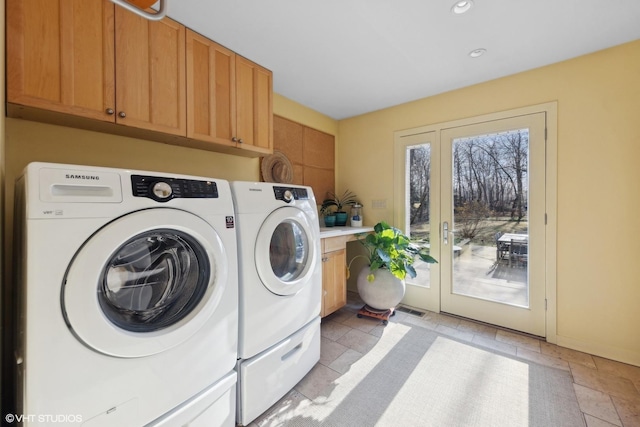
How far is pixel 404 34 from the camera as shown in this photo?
1723 mm

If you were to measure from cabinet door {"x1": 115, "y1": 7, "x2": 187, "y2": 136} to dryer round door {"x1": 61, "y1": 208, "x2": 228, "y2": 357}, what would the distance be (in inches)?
31.3

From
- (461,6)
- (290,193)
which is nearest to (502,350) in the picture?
(290,193)

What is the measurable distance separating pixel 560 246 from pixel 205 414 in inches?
107

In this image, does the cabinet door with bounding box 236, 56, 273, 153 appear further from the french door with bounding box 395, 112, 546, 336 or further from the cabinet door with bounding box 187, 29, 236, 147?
the french door with bounding box 395, 112, 546, 336

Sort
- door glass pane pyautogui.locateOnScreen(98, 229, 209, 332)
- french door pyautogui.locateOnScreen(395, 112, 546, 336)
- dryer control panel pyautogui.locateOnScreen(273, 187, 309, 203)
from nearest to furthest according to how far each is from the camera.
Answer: door glass pane pyautogui.locateOnScreen(98, 229, 209, 332) → dryer control panel pyautogui.locateOnScreen(273, 187, 309, 203) → french door pyautogui.locateOnScreen(395, 112, 546, 336)

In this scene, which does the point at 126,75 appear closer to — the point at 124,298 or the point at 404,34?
the point at 124,298

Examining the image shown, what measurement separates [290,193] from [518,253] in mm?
2133

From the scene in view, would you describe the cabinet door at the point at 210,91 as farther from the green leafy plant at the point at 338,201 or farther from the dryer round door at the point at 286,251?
the green leafy plant at the point at 338,201

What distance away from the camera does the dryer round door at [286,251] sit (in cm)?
139

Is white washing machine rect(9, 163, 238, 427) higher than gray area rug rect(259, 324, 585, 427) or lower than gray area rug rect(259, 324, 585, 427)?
higher

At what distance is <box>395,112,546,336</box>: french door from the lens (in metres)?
2.19

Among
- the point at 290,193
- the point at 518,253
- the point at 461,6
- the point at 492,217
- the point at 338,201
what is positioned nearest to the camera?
the point at 461,6

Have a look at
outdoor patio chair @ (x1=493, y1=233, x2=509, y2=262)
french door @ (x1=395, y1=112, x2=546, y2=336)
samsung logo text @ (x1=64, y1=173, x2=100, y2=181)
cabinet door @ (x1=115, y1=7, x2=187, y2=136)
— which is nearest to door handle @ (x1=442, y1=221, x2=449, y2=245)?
french door @ (x1=395, y1=112, x2=546, y2=336)

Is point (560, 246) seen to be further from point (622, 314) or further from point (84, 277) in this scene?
point (84, 277)
